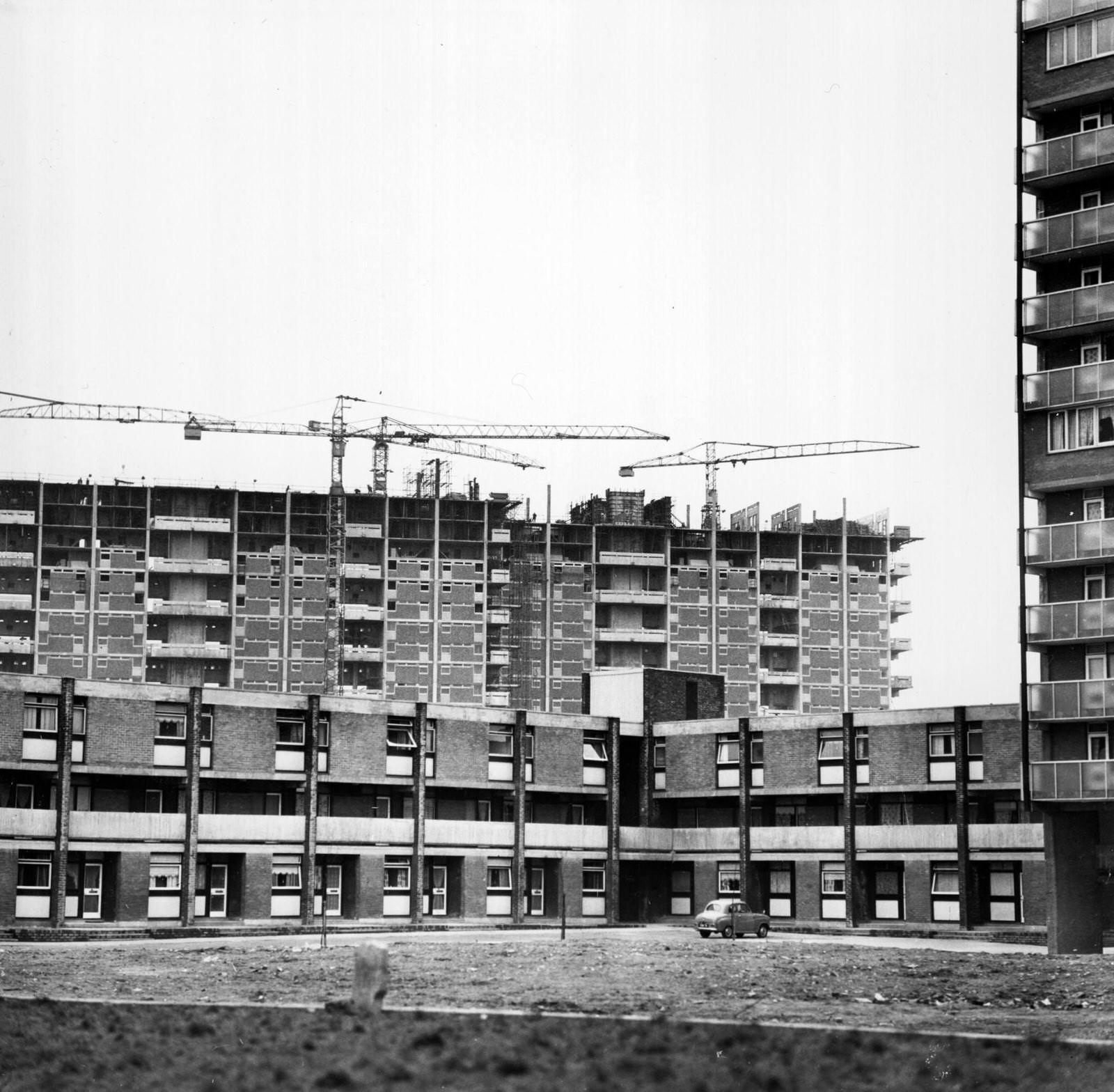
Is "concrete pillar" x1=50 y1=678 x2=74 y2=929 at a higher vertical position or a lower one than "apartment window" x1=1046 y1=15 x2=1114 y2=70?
lower

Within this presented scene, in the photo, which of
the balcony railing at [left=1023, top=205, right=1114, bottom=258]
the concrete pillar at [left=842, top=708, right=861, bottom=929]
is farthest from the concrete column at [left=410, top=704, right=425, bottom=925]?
the balcony railing at [left=1023, top=205, right=1114, bottom=258]

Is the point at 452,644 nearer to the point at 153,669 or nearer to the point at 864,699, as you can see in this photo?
the point at 153,669

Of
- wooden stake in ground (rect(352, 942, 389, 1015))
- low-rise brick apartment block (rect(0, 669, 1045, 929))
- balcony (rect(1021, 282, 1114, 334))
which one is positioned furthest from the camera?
low-rise brick apartment block (rect(0, 669, 1045, 929))

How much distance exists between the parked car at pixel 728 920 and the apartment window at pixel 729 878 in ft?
34.7

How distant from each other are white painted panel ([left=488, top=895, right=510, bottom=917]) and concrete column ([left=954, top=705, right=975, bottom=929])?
63.1 feet

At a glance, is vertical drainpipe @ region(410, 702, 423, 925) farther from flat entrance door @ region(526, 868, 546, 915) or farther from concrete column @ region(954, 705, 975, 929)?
concrete column @ region(954, 705, 975, 929)

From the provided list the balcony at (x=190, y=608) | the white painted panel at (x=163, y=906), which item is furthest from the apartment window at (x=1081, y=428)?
the balcony at (x=190, y=608)

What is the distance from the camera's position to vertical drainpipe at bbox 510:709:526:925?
77312mm

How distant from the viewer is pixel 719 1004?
31312 mm

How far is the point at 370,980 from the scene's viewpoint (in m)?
26.1

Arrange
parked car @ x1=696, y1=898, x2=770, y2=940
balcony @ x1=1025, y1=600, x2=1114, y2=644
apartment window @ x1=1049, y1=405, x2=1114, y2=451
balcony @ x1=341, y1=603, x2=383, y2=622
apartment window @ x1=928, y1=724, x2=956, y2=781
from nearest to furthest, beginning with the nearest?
balcony @ x1=1025, y1=600, x2=1114, y2=644, apartment window @ x1=1049, y1=405, x2=1114, y2=451, parked car @ x1=696, y1=898, x2=770, y2=940, apartment window @ x1=928, y1=724, x2=956, y2=781, balcony @ x1=341, y1=603, x2=383, y2=622

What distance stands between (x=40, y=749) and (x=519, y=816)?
21062 mm

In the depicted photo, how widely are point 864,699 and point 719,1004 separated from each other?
152 m

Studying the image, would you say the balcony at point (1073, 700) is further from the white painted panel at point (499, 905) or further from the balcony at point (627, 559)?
the balcony at point (627, 559)
